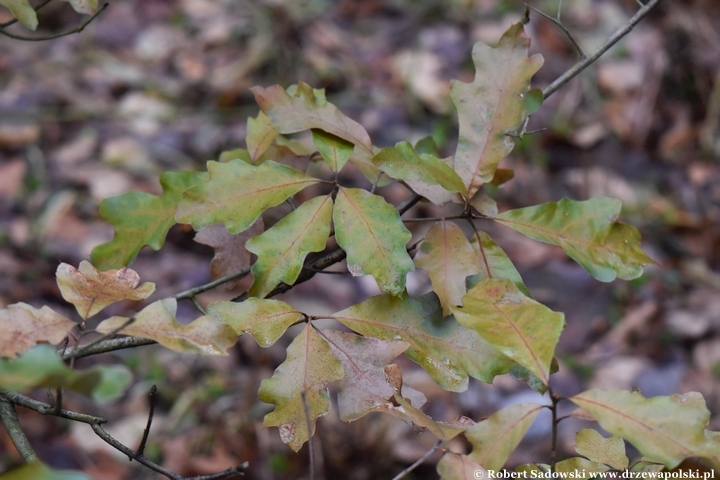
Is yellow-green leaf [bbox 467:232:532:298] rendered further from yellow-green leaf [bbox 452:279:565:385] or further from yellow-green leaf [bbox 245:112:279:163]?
yellow-green leaf [bbox 245:112:279:163]

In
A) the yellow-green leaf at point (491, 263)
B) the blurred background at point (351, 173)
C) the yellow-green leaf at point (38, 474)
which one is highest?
the yellow-green leaf at point (38, 474)

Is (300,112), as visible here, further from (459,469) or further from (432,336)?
(459,469)

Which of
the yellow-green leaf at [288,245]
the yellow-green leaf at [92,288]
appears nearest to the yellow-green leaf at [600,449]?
the yellow-green leaf at [288,245]

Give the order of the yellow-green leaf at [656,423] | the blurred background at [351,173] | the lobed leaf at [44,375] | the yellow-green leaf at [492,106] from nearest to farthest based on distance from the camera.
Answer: the lobed leaf at [44,375]
the yellow-green leaf at [656,423]
the yellow-green leaf at [492,106]
the blurred background at [351,173]

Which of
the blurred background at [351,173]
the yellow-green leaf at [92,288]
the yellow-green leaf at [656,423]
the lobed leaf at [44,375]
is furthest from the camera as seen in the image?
the blurred background at [351,173]

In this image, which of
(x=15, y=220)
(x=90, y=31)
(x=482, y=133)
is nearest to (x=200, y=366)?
(x=15, y=220)

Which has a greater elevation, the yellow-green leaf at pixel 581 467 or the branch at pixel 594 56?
the branch at pixel 594 56

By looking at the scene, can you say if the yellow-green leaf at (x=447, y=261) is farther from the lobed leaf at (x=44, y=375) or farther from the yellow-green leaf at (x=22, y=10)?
the yellow-green leaf at (x=22, y=10)
